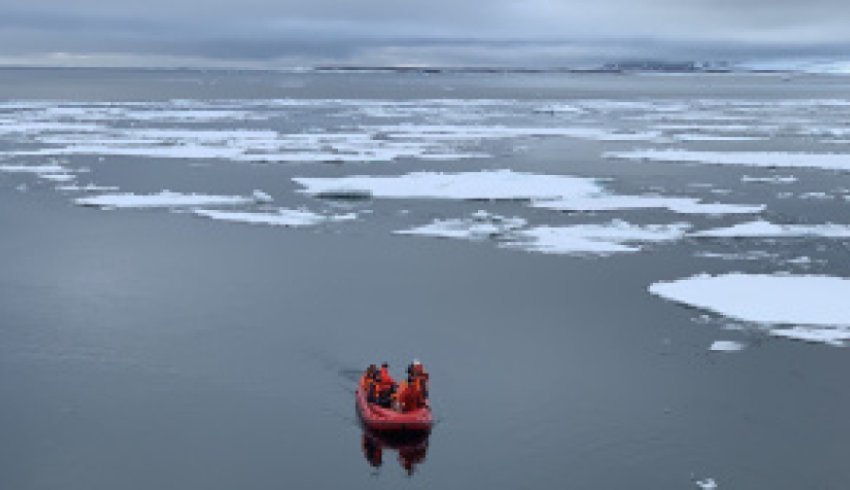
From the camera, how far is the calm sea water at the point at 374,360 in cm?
1138

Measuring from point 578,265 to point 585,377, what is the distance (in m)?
6.42

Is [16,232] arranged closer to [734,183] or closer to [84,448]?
[84,448]

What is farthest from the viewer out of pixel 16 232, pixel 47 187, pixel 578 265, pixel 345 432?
pixel 47 187

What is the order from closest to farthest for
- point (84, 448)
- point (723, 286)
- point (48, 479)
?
point (48, 479) → point (84, 448) → point (723, 286)

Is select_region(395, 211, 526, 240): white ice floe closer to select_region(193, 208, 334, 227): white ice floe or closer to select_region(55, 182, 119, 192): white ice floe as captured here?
select_region(193, 208, 334, 227): white ice floe

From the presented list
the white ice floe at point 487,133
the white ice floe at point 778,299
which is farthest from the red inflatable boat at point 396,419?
the white ice floe at point 487,133

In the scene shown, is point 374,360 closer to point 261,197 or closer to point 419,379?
point 419,379

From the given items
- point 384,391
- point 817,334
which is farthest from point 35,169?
point 817,334

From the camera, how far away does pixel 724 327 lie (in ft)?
52.4

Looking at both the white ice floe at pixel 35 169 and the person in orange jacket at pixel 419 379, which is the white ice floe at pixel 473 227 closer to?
the person in orange jacket at pixel 419 379

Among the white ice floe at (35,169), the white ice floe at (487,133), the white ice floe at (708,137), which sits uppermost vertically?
the white ice floe at (35,169)

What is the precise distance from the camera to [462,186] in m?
29.7

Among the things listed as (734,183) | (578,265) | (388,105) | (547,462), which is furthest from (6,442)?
(388,105)

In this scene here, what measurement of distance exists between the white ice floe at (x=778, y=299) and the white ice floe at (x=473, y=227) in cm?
548
